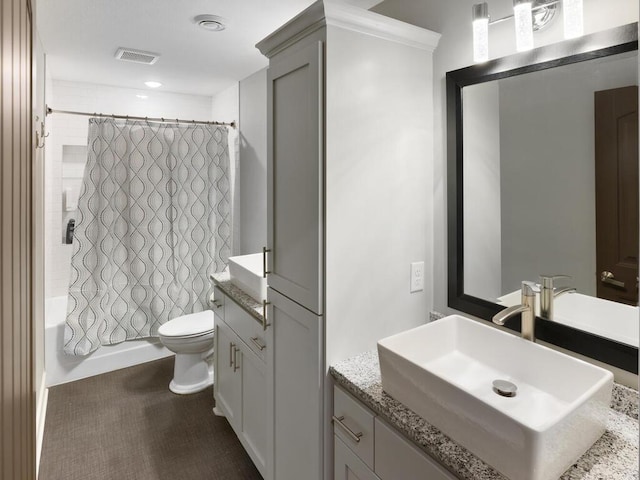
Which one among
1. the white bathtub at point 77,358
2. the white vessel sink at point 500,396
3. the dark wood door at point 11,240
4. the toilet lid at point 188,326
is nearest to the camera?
the dark wood door at point 11,240

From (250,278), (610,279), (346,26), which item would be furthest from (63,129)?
(610,279)

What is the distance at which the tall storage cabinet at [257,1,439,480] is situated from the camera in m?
1.38

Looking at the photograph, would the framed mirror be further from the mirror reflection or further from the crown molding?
the crown molding

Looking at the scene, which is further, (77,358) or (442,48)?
(77,358)

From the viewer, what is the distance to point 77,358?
3129 millimetres

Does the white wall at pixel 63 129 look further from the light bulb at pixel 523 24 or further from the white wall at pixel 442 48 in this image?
the light bulb at pixel 523 24

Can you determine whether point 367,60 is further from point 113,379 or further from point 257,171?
point 113,379

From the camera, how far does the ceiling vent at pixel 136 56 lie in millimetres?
2668

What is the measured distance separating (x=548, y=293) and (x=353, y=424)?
2.52 ft

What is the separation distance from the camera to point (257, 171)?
334 centimetres

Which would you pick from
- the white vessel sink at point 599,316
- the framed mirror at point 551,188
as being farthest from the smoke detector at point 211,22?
the white vessel sink at point 599,316

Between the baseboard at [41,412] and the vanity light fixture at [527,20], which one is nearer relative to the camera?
the vanity light fixture at [527,20]

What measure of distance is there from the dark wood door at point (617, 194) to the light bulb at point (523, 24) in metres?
0.26

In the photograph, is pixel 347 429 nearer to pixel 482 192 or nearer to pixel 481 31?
pixel 482 192
